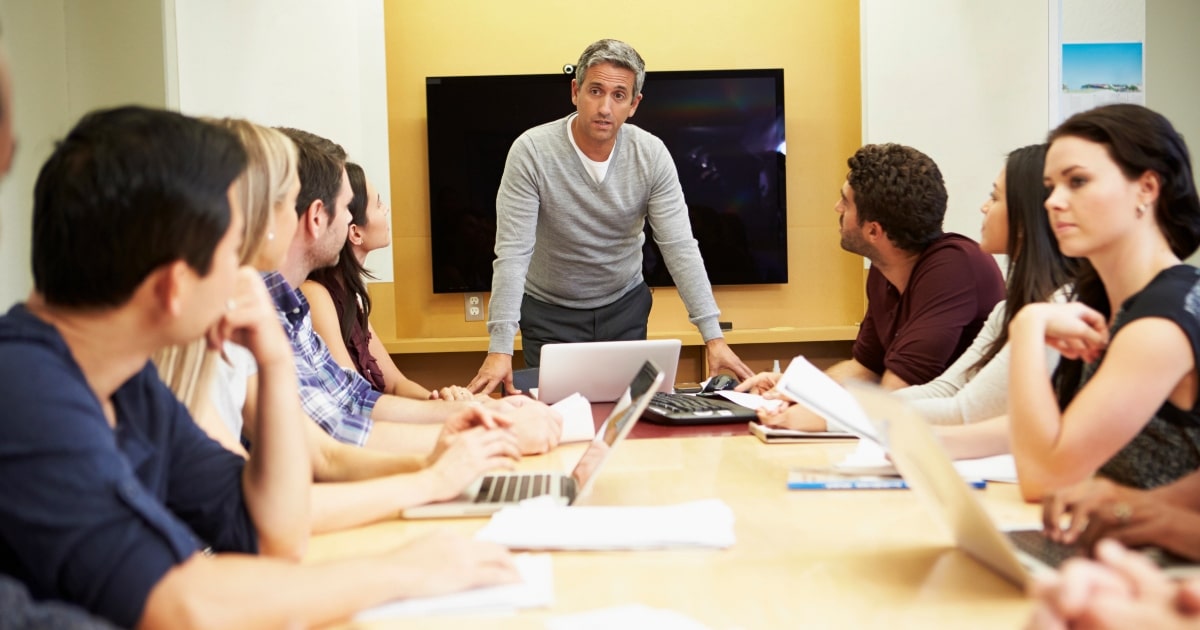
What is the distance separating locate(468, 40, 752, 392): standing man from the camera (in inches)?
141

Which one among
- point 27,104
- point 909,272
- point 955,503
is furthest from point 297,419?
point 27,104

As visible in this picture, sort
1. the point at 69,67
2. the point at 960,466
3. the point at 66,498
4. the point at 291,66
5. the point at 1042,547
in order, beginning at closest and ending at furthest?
the point at 66,498 → the point at 1042,547 → the point at 960,466 → the point at 69,67 → the point at 291,66

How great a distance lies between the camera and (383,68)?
482 cm

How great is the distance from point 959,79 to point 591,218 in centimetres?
206

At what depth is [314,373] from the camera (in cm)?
233

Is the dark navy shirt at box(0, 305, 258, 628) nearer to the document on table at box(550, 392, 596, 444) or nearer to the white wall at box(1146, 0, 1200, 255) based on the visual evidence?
the document on table at box(550, 392, 596, 444)

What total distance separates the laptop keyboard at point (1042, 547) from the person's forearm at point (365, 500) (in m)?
0.78

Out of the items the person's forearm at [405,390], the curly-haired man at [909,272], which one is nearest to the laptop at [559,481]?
the curly-haired man at [909,272]

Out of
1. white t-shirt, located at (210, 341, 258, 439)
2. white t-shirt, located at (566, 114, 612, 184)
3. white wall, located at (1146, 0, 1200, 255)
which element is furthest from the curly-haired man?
white wall, located at (1146, 0, 1200, 255)

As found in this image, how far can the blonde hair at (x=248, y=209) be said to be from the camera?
1.45 m

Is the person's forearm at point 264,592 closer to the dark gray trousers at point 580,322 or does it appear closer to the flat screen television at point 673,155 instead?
the dark gray trousers at point 580,322

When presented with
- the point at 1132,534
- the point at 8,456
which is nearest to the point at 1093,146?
the point at 1132,534

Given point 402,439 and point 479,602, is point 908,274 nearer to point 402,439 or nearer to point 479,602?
point 402,439

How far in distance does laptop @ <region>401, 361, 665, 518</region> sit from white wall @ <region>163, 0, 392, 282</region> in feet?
10.5
